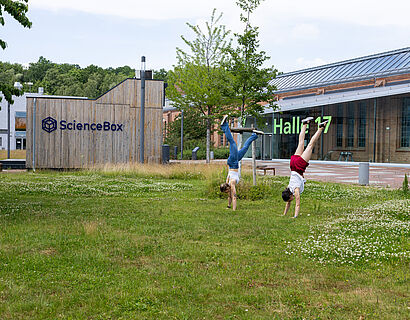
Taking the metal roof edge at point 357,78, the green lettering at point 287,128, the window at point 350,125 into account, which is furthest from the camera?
the metal roof edge at point 357,78

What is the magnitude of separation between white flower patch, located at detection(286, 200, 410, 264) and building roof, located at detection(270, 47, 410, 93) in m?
36.5

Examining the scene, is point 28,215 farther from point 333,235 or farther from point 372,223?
point 372,223

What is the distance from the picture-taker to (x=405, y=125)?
30922 mm

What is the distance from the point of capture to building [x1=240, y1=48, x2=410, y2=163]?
104ft

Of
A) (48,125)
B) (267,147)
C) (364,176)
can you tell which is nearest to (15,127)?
(267,147)

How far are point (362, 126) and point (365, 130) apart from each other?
37cm

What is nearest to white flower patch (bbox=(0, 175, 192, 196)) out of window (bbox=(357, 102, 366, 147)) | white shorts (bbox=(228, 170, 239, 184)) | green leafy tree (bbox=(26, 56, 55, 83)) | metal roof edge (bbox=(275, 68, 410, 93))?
white shorts (bbox=(228, 170, 239, 184))

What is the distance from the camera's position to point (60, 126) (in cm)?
2384

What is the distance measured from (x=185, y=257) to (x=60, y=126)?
18.9m

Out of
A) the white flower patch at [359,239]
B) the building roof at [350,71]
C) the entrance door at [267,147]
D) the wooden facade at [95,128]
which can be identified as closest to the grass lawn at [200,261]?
the white flower patch at [359,239]

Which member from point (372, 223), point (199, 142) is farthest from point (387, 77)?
point (372, 223)

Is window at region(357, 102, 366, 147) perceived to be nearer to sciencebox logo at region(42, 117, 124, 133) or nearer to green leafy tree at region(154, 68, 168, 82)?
sciencebox logo at region(42, 117, 124, 133)

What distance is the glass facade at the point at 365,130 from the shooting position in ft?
103

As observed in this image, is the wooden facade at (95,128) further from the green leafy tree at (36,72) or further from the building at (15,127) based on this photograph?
the green leafy tree at (36,72)
